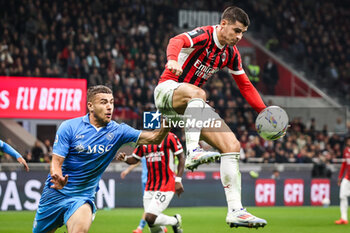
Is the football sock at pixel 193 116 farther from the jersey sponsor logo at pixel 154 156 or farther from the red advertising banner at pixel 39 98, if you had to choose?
the red advertising banner at pixel 39 98

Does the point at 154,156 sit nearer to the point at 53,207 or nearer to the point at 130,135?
the point at 130,135

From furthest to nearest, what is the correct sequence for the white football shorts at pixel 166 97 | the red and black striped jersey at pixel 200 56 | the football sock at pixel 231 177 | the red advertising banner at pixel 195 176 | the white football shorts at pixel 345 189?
the red advertising banner at pixel 195 176, the white football shorts at pixel 345 189, the red and black striped jersey at pixel 200 56, the white football shorts at pixel 166 97, the football sock at pixel 231 177

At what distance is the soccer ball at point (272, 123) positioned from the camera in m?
7.16

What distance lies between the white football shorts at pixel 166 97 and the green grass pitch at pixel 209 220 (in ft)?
22.7

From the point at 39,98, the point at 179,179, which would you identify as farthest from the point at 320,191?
the point at 179,179

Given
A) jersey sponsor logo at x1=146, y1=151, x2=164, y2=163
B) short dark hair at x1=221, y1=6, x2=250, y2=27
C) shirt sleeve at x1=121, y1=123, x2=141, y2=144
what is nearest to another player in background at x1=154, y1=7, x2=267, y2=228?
short dark hair at x1=221, y1=6, x2=250, y2=27

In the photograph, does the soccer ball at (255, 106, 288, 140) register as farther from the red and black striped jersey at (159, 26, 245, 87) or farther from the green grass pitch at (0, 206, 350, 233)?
the green grass pitch at (0, 206, 350, 233)

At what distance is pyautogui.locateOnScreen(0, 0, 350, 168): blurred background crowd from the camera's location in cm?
2223

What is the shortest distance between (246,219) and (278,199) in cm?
1664

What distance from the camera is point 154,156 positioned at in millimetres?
11977

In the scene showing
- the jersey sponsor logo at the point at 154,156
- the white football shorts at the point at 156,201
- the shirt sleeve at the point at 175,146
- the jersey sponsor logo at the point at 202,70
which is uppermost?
the jersey sponsor logo at the point at 202,70

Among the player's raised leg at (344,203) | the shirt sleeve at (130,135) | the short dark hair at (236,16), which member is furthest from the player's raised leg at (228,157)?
the player's raised leg at (344,203)

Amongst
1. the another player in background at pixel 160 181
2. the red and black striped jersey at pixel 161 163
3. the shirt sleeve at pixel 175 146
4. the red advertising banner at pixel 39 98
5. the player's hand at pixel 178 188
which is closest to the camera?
the another player in background at pixel 160 181

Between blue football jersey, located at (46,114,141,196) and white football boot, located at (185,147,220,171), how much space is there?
61.2 inches
